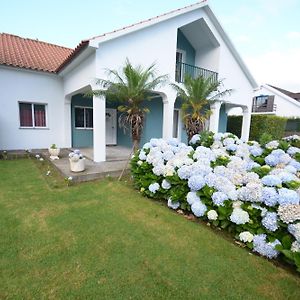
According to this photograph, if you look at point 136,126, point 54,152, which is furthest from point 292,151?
point 54,152

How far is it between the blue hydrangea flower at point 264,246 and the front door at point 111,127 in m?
10.9

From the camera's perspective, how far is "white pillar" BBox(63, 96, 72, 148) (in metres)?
10.9

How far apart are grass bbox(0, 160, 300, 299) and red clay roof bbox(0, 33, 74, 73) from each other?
7.71 meters

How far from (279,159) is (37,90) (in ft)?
34.4

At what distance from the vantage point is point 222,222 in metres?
3.53

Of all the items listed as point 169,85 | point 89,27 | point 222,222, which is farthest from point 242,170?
point 89,27

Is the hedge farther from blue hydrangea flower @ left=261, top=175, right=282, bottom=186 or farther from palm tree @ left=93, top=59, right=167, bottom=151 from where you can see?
blue hydrangea flower @ left=261, top=175, right=282, bottom=186

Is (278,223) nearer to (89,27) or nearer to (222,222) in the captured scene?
(222,222)

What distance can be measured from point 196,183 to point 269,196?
1178 millimetres

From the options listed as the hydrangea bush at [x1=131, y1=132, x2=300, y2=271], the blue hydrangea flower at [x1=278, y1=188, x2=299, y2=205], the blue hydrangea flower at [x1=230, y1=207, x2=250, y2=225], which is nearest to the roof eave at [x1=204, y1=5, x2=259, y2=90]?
the hydrangea bush at [x1=131, y1=132, x2=300, y2=271]

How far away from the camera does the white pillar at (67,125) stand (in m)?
10.9

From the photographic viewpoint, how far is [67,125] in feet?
36.3

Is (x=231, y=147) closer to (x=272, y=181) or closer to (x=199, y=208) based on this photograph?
(x=272, y=181)

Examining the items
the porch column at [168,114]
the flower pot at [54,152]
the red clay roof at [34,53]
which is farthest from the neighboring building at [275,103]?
the flower pot at [54,152]
